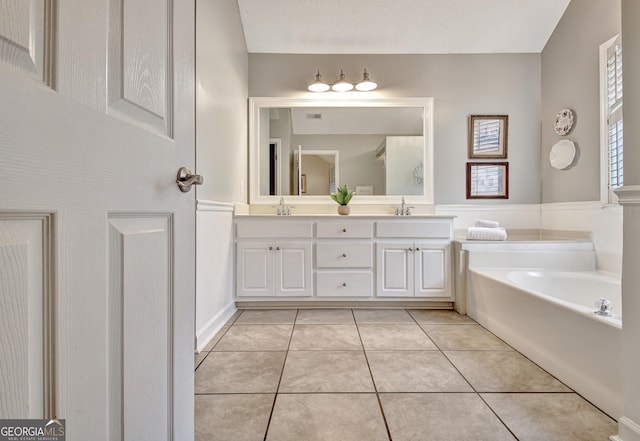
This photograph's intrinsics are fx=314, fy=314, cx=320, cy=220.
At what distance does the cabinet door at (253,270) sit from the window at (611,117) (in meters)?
2.62

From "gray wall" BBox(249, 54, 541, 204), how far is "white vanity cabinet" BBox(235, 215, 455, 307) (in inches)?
29.2

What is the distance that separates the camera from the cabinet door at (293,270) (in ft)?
8.47

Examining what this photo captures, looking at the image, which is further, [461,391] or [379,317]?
[379,317]

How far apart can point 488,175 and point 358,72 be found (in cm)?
162

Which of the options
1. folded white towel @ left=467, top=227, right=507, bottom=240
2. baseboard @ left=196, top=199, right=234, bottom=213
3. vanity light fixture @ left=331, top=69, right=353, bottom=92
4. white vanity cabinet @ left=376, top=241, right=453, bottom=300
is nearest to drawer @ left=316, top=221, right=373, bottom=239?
white vanity cabinet @ left=376, top=241, right=453, bottom=300

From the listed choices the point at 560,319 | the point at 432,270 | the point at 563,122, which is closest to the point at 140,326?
the point at 560,319

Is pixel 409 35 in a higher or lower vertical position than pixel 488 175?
higher

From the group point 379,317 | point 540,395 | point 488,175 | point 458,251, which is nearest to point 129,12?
point 540,395

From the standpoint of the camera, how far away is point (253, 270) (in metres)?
2.57

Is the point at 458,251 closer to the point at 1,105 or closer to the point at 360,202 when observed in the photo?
the point at 360,202

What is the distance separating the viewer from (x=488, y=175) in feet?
10.0

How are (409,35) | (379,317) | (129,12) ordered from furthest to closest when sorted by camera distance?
(409,35) → (379,317) → (129,12)

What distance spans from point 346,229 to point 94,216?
2177 millimetres

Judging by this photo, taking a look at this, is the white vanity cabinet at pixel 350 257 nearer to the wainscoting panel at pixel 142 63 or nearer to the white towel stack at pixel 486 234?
the white towel stack at pixel 486 234
